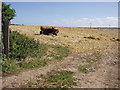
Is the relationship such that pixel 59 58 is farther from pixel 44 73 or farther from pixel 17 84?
pixel 17 84

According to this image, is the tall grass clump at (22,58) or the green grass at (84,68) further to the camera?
the green grass at (84,68)

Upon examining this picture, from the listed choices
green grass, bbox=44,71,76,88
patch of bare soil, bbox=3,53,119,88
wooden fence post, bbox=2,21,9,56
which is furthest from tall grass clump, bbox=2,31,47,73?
green grass, bbox=44,71,76,88

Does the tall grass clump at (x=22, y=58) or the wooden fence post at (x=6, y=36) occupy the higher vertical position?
the wooden fence post at (x=6, y=36)

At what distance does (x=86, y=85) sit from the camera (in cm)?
836

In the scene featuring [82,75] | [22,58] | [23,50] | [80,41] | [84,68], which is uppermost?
[80,41]

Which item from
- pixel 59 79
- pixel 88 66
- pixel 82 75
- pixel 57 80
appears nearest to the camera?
pixel 57 80

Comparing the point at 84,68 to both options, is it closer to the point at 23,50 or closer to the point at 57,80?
the point at 57,80

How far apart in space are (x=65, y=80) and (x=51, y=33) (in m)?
18.2

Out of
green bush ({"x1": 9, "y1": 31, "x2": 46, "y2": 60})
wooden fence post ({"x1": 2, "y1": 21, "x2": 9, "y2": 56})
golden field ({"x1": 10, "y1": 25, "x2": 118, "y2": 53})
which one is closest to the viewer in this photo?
wooden fence post ({"x1": 2, "y1": 21, "x2": 9, "y2": 56})

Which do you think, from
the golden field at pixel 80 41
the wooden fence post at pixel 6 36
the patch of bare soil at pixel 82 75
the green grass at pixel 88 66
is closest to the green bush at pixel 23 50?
the wooden fence post at pixel 6 36

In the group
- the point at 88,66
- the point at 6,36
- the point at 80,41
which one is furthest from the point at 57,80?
the point at 80,41

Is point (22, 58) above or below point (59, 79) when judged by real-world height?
above

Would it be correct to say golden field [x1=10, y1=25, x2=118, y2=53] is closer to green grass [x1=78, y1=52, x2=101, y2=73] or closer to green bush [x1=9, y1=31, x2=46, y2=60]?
→ green grass [x1=78, y1=52, x2=101, y2=73]

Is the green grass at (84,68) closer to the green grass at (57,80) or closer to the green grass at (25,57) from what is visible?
the green grass at (57,80)
